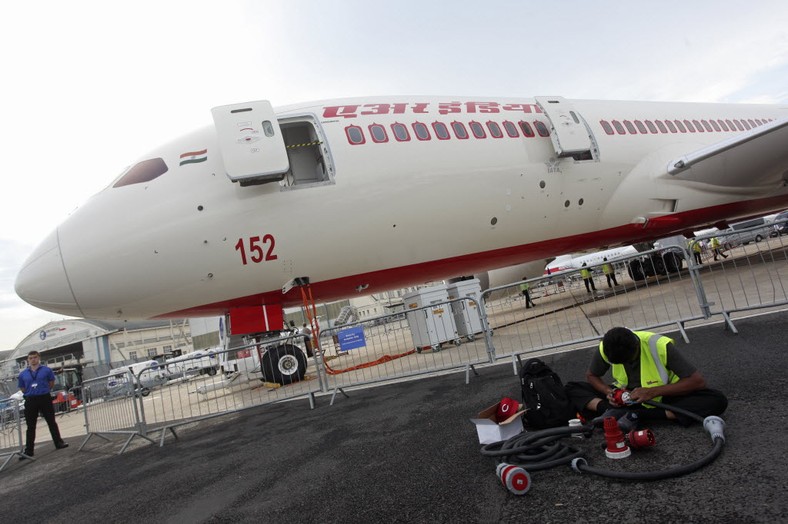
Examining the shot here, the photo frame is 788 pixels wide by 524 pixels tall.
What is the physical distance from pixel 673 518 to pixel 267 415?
575cm

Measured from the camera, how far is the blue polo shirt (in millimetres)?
7789

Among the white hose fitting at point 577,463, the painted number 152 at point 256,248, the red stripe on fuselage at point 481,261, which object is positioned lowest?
the white hose fitting at point 577,463

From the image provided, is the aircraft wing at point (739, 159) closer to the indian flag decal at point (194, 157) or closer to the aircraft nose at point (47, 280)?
the indian flag decal at point (194, 157)

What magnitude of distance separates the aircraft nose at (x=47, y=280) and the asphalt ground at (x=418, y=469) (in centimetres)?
216

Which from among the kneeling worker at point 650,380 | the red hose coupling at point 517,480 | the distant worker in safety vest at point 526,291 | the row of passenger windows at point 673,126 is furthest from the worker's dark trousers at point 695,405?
the row of passenger windows at point 673,126

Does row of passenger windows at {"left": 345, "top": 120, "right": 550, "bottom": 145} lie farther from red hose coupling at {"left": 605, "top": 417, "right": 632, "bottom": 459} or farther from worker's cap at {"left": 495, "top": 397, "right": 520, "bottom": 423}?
red hose coupling at {"left": 605, "top": 417, "right": 632, "bottom": 459}

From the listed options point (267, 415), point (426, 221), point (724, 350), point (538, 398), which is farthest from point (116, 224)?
point (724, 350)

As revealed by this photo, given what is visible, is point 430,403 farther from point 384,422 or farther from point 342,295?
point 342,295

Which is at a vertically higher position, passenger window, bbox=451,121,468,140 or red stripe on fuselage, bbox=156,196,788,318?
passenger window, bbox=451,121,468,140

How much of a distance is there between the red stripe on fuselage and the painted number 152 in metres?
0.72

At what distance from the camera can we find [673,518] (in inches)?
82.3

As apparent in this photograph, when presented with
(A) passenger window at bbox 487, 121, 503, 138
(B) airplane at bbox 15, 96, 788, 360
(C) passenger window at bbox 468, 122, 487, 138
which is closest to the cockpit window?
(B) airplane at bbox 15, 96, 788, 360

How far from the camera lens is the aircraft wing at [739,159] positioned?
1005 cm

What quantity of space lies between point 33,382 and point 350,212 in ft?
19.2
